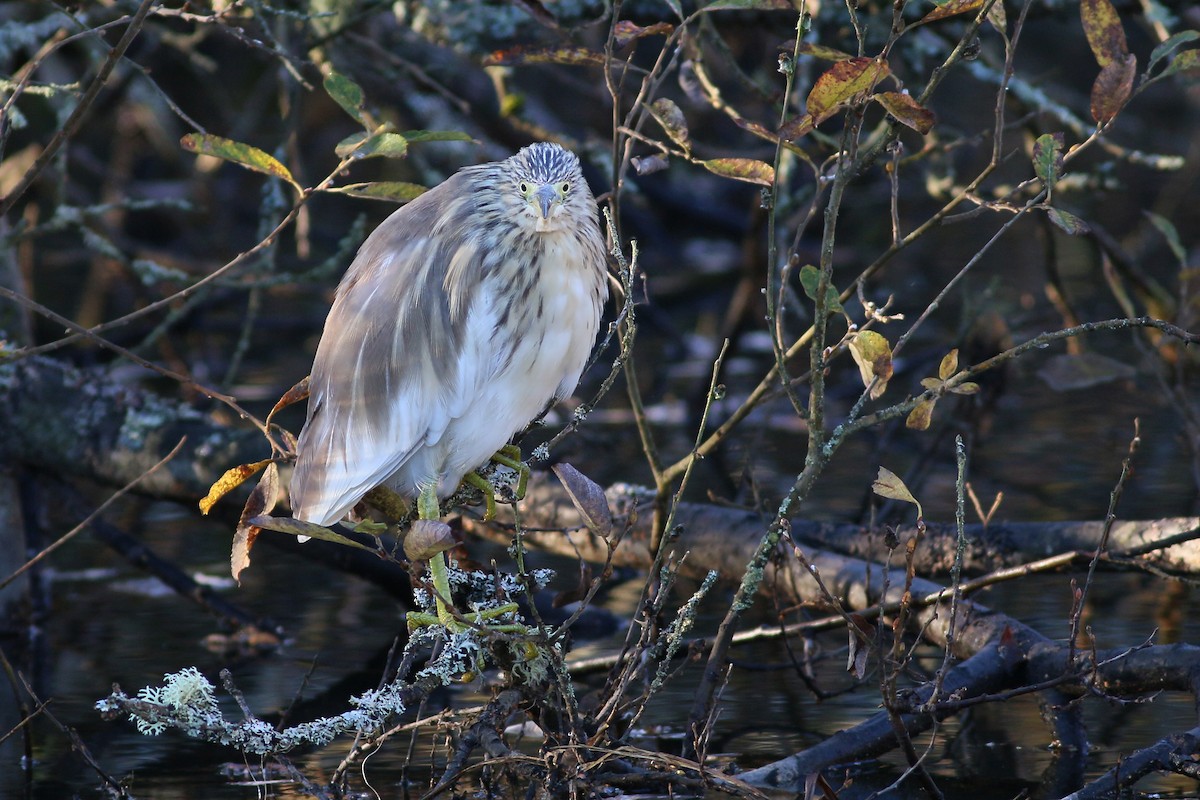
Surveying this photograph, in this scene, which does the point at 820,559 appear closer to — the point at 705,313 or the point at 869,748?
the point at 869,748

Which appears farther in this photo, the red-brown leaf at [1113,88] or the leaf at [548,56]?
the leaf at [548,56]

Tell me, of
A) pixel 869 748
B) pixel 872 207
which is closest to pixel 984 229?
pixel 872 207

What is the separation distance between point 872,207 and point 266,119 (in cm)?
402

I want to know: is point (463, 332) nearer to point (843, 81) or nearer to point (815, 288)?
point (815, 288)

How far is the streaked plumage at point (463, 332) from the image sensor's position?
9.16 feet

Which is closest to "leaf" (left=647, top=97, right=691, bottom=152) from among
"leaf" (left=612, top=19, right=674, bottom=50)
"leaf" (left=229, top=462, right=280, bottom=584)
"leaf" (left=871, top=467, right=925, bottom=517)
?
"leaf" (left=612, top=19, right=674, bottom=50)

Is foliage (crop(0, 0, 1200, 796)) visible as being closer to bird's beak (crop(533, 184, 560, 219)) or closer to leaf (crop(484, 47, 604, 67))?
leaf (crop(484, 47, 604, 67))

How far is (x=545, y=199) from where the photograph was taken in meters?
2.72

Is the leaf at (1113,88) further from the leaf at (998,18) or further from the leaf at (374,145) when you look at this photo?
the leaf at (374,145)

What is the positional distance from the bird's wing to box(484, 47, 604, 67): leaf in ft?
0.81

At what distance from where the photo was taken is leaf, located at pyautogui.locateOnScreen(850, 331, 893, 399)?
229cm

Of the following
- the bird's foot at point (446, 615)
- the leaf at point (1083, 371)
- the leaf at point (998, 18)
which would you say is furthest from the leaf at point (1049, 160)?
the leaf at point (1083, 371)

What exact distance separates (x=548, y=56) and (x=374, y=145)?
1.84 ft

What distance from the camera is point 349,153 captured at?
2.44 metres
